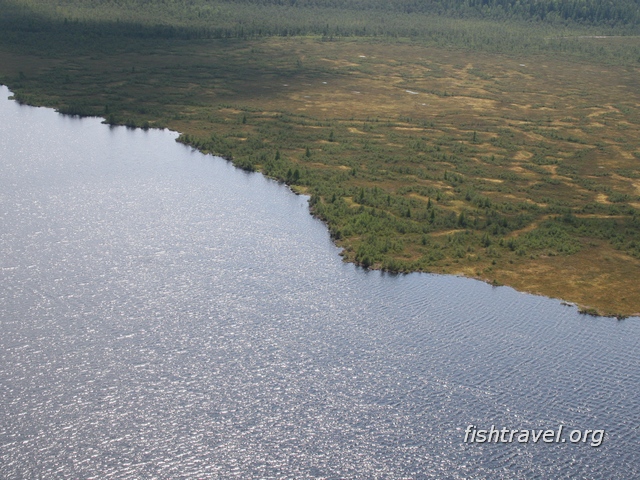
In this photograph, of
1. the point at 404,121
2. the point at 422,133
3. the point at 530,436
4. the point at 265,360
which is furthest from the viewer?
the point at 404,121

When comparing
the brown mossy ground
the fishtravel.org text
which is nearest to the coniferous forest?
the brown mossy ground

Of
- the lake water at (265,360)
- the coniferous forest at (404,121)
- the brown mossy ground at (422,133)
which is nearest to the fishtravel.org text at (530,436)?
the lake water at (265,360)

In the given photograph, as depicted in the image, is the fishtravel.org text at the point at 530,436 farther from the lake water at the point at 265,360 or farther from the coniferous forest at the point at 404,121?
the coniferous forest at the point at 404,121

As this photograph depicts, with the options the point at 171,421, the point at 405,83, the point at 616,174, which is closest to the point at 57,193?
the point at 171,421

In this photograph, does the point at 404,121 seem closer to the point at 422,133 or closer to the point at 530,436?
the point at 422,133

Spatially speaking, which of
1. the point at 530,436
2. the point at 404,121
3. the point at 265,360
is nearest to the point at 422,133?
the point at 404,121

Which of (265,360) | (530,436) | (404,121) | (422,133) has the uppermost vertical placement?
(404,121)
